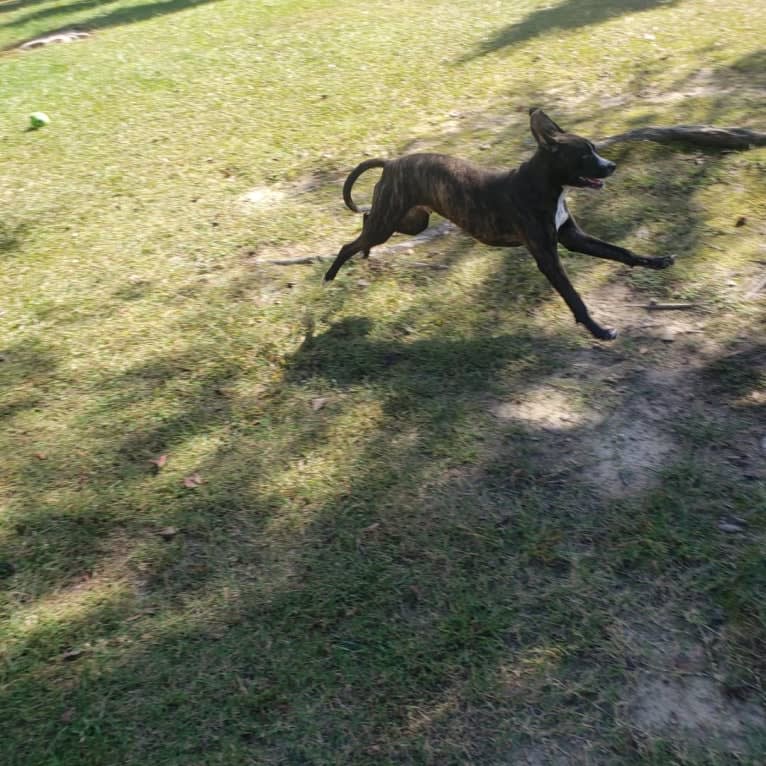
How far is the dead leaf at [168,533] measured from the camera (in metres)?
4.00

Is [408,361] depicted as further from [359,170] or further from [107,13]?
[107,13]

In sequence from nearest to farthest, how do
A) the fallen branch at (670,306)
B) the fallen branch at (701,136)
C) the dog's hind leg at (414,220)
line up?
the fallen branch at (670,306)
the dog's hind leg at (414,220)
the fallen branch at (701,136)

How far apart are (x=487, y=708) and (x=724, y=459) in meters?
1.68

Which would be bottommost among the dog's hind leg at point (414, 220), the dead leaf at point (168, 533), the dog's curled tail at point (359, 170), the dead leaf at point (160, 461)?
the dead leaf at point (160, 461)

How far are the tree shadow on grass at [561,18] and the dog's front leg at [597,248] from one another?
5.67 m

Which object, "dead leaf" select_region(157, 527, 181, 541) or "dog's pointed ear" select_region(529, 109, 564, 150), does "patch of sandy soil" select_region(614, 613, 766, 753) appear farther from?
"dog's pointed ear" select_region(529, 109, 564, 150)

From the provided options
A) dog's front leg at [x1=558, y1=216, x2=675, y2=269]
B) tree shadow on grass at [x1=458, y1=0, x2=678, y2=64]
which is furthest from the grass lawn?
tree shadow on grass at [x1=458, y1=0, x2=678, y2=64]

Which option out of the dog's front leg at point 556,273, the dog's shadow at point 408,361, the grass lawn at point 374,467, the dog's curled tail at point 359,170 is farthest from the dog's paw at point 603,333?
the dog's curled tail at point 359,170

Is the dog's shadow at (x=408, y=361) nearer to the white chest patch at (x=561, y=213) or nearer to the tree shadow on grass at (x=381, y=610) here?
the tree shadow on grass at (x=381, y=610)

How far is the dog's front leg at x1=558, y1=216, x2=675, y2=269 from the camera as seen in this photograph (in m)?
4.90

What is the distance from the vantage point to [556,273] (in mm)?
4754

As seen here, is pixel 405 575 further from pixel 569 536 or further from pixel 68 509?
pixel 68 509

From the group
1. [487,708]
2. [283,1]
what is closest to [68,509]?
[487,708]

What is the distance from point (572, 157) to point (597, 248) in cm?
62
